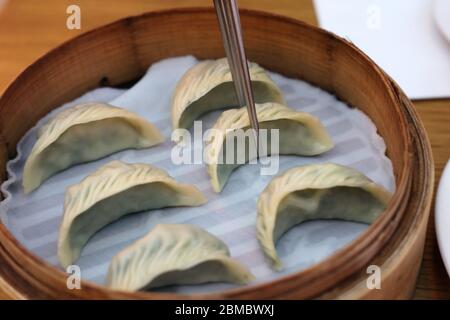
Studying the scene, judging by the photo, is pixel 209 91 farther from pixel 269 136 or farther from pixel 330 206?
pixel 330 206

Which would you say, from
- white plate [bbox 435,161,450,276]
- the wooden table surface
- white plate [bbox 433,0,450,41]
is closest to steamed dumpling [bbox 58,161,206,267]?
white plate [bbox 435,161,450,276]

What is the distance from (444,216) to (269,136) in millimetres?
364

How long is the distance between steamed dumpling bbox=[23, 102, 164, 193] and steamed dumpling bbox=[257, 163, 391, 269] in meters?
0.31

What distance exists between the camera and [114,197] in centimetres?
112

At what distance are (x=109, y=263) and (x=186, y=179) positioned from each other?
233 mm

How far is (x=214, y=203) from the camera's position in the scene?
116cm

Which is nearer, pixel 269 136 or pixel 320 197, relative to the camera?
pixel 320 197

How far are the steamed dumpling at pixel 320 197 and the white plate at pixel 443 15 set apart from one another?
0.57 metres

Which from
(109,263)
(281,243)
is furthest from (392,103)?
(109,263)

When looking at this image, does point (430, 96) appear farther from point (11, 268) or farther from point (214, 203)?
point (11, 268)

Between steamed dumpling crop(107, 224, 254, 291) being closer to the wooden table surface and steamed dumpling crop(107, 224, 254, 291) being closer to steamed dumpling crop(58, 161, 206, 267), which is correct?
steamed dumpling crop(58, 161, 206, 267)

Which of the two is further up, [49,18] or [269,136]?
[49,18]

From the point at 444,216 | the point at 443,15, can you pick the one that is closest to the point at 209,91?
the point at 444,216

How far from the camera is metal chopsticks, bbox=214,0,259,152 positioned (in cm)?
83
